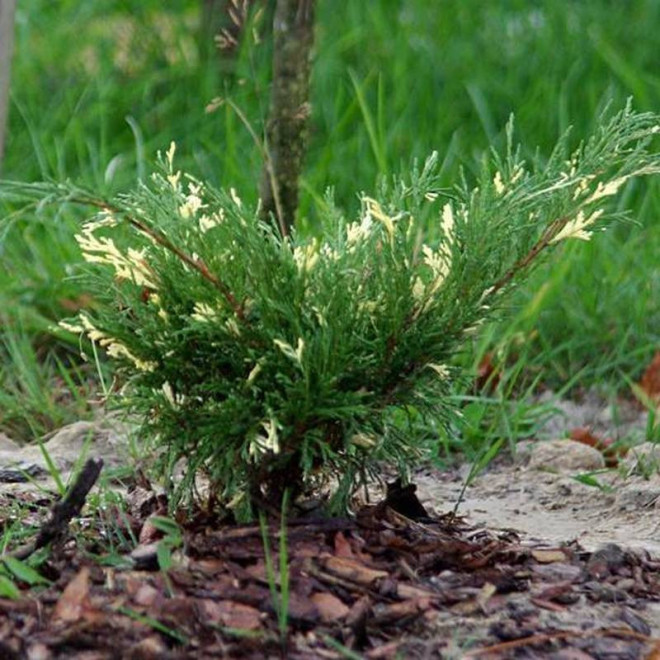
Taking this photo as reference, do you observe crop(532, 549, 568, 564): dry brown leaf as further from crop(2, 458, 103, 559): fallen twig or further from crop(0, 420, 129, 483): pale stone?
crop(0, 420, 129, 483): pale stone

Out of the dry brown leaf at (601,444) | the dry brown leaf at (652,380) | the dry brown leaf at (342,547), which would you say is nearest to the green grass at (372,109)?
the dry brown leaf at (652,380)

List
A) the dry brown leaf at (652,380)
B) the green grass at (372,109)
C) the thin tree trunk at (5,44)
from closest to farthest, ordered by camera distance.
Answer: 1. the thin tree trunk at (5,44)
2. the dry brown leaf at (652,380)
3. the green grass at (372,109)

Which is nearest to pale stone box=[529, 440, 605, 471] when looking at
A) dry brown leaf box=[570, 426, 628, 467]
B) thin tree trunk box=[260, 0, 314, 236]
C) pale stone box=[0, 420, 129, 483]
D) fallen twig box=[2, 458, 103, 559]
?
dry brown leaf box=[570, 426, 628, 467]

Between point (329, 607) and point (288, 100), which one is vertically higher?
point (288, 100)

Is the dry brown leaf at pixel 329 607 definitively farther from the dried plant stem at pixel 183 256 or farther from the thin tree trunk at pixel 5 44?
the thin tree trunk at pixel 5 44

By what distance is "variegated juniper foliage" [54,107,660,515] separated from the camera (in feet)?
8.00

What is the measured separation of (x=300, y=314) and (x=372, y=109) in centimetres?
336

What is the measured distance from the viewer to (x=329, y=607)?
2260mm

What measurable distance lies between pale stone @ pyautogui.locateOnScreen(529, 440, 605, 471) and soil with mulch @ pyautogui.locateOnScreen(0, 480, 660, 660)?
991 millimetres

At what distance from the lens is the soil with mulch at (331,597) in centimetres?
214

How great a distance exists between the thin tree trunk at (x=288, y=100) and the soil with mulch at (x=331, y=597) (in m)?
1.24

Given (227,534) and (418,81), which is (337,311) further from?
(418,81)

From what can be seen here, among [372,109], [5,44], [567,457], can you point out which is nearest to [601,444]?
[567,457]

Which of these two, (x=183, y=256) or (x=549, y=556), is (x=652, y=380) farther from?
(x=183, y=256)
